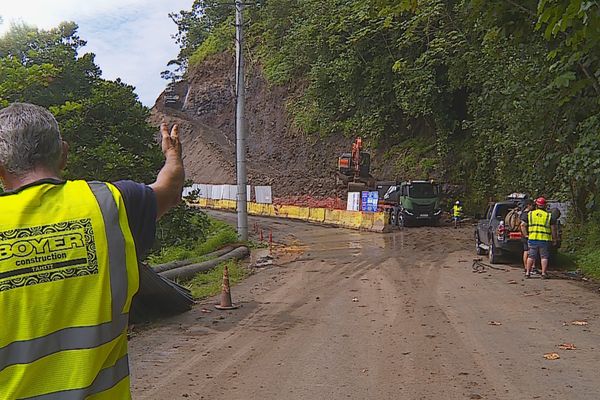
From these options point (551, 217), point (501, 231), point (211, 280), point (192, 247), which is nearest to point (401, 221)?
point (192, 247)

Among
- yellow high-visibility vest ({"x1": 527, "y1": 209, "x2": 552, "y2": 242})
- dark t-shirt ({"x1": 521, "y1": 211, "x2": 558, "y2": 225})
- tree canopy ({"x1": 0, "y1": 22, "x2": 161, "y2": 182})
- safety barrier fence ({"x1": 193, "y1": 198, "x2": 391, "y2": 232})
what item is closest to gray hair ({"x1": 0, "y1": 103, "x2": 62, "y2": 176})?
yellow high-visibility vest ({"x1": 527, "y1": 209, "x2": 552, "y2": 242})

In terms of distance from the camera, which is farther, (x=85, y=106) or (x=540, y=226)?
(x=85, y=106)

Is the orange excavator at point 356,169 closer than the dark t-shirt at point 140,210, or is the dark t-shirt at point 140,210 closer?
the dark t-shirt at point 140,210

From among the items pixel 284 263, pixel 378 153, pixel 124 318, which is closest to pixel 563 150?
pixel 284 263

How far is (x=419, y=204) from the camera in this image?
3312cm

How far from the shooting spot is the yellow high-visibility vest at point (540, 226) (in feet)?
51.5

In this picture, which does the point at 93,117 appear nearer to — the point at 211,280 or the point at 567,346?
the point at 211,280

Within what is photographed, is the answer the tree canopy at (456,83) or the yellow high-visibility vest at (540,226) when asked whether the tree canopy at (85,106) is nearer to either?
the tree canopy at (456,83)

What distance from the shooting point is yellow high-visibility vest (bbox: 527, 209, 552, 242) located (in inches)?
618

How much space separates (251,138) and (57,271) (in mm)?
63359

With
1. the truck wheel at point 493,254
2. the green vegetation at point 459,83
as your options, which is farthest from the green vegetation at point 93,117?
the truck wheel at point 493,254

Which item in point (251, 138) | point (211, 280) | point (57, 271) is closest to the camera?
point (57, 271)

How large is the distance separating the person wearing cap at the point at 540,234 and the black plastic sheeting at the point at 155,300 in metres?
8.43

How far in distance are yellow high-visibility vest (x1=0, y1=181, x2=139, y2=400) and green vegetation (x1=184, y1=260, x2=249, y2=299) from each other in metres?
11.6
